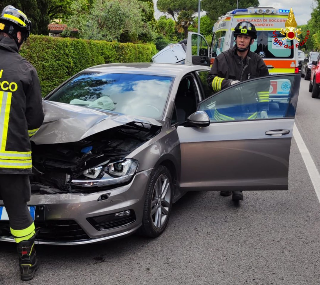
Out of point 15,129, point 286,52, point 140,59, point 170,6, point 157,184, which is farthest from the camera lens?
point 170,6

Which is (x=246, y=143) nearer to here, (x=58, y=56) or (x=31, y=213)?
(x=31, y=213)

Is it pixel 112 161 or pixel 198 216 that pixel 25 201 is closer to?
pixel 112 161

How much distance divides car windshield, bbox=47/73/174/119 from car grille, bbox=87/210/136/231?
1189 mm

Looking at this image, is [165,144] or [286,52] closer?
[165,144]

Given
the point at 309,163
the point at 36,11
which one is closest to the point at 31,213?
the point at 309,163

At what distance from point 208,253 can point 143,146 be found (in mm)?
1033

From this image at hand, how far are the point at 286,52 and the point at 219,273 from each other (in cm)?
1088

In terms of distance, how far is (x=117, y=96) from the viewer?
5180mm

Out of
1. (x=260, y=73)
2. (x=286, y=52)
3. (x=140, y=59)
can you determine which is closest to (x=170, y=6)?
(x=140, y=59)

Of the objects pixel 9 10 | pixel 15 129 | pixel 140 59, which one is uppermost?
pixel 9 10

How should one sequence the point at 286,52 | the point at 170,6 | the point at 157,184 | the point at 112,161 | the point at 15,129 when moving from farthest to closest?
1. the point at 170,6
2. the point at 286,52
3. the point at 157,184
4. the point at 112,161
5. the point at 15,129

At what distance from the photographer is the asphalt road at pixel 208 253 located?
3678 mm

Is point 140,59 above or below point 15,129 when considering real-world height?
below

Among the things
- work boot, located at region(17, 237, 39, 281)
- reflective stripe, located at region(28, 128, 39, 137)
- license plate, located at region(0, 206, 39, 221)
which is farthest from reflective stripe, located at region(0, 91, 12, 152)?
work boot, located at region(17, 237, 39, 281)
